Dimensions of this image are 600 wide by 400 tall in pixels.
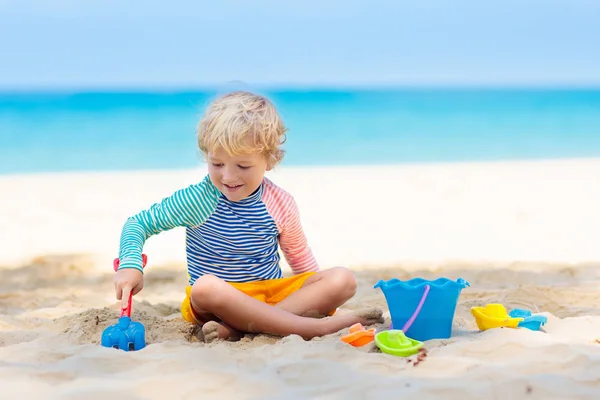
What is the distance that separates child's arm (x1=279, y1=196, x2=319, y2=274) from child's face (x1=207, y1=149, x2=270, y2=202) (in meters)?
0.24

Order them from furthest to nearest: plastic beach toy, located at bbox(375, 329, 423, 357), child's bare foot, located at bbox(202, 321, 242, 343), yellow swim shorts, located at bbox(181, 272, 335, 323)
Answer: yellow swim shorts, located at bbox(181, 272, 335, 323), child's bare foot, located at bbox(202, 321, 242, 343), plastic beach toy, located at bbox(375, 329, 423, 357)

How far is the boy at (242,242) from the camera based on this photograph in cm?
278

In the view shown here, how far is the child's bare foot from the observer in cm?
279

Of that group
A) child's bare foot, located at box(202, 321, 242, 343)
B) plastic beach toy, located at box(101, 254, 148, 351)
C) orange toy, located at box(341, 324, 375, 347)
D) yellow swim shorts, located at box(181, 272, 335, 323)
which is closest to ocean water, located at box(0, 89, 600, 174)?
yellow swim shorts, located at box(181, 272, 335, 323)

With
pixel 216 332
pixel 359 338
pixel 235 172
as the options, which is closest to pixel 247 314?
pixel 216 332

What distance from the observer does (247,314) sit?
9.06 feet

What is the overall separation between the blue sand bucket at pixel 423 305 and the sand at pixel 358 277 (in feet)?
0.26

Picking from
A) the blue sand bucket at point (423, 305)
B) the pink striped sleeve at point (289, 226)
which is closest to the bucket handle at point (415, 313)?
the blue sand bucket at point (423, 305)

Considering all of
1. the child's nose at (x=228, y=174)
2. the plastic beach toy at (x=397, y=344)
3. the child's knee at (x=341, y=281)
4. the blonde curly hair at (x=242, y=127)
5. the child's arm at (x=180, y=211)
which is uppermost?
the blonde curly hair at (x=242, y=127)

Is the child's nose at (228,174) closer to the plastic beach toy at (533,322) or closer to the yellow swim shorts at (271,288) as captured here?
the yellow swim shorts at (271,288)

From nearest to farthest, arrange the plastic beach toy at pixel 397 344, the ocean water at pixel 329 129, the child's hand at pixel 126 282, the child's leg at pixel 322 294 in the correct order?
the plastic beach toy at pixel 397 344 → the child's hand at pixel 126 282 → the child's leg at pixel 322 294 → the ocean water at pixel 329 129

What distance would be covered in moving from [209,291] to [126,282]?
298 mm

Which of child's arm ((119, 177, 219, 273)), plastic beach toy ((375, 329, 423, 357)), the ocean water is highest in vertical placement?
the ocean water

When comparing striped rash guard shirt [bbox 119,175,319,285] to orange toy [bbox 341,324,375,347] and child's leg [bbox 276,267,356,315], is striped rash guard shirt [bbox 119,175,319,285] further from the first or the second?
orange toy [bbox 341,324,375,347]
